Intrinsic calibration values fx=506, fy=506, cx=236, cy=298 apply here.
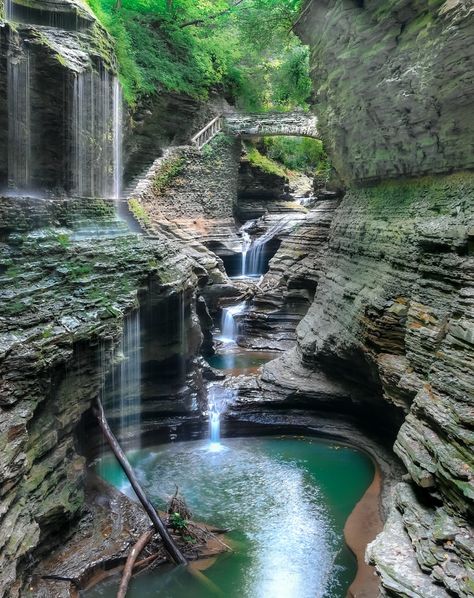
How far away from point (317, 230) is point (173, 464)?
41.2ft

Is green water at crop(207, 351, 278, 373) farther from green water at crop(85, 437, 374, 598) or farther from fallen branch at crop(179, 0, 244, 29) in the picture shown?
fallen branch at crop(179, 0, 244, 29)

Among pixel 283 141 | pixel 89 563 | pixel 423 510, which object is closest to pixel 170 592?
pixel 89 563

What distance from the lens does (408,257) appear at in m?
11.0

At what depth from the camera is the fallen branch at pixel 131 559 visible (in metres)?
7.73

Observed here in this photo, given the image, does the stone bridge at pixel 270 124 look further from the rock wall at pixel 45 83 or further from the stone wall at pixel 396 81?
Answer: the rock wall at pixel 45 83

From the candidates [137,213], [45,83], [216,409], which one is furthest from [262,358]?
[45,83]

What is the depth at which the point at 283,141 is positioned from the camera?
34125 millimetres

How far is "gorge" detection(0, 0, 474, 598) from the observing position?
736cm

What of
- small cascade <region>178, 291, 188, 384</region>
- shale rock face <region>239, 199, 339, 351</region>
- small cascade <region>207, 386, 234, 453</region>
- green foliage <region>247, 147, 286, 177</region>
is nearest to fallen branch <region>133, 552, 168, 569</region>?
small cascade <region>207, 386, 234, 453</region>

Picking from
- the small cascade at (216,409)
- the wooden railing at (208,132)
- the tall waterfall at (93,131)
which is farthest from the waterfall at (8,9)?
the wooden railing at (208,132)

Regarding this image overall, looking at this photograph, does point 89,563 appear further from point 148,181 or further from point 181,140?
point 181,140

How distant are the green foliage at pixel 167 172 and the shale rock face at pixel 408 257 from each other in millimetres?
9486

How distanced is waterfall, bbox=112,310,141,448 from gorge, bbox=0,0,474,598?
0.06m

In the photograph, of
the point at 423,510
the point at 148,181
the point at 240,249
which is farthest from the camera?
the point at 240,249
